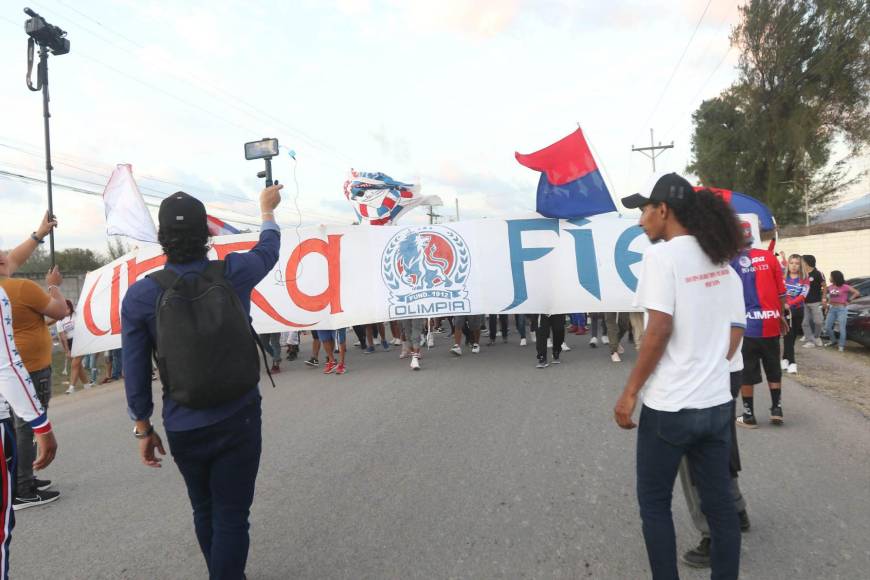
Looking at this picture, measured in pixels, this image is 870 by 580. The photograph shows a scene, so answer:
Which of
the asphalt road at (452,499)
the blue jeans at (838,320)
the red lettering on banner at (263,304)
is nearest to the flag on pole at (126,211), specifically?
the red lettering on banner at (263,304)

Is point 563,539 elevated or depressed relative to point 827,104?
depressed

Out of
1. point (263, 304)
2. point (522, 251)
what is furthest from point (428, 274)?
point (263, 304)

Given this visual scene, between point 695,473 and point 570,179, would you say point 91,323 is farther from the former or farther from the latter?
point 695,473

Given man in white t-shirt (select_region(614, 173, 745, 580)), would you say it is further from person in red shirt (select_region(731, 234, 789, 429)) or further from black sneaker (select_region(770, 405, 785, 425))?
black sneaker (select_region(770, 405, 785, 425))

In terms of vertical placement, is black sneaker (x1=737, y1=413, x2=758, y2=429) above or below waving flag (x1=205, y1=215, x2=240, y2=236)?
below

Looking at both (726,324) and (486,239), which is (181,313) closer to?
(726,324)

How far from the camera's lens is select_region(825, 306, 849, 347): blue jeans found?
1070 centimetres

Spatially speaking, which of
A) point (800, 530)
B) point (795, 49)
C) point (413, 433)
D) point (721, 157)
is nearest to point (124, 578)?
point (413, 433)

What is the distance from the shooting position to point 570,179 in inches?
369

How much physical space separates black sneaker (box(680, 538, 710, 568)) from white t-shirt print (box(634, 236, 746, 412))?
3.89 ft

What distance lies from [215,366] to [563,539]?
226 centimetres

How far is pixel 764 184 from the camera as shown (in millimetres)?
32531

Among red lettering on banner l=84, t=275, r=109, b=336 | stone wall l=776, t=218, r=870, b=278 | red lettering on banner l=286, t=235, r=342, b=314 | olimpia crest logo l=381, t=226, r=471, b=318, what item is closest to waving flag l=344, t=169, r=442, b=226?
red lettering on banner l=286, t=235, r=342, b=314

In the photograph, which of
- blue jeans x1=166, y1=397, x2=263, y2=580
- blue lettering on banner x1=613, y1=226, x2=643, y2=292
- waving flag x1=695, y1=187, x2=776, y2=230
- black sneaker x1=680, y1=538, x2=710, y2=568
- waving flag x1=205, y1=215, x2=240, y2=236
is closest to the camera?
blue jeans x1=166, y1=397, x2=263, y2=580
